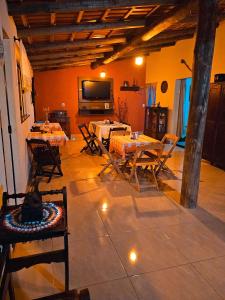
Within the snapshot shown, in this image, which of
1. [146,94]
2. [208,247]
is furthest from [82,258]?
[146,94]

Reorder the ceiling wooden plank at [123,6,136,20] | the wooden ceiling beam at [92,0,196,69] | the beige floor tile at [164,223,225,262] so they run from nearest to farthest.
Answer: the beige floor tile at [164,223,225,262] → the wooden ceiling beam at [92,0,196,69] → the ceiling wooden plank at [123,6,136,20]

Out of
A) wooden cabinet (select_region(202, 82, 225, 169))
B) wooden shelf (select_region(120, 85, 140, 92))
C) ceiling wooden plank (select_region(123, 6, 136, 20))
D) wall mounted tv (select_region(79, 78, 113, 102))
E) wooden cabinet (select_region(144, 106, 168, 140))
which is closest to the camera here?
ceiling wooden plank (select_region(123, 6, 136, 20))

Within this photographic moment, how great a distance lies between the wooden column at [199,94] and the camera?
262 centimetres

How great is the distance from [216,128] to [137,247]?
3.52 metres

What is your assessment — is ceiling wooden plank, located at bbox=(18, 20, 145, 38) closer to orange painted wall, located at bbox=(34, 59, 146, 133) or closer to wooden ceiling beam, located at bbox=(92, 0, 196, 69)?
wooden ceiling beam, located at bbox=(92, 0, 196, 69)

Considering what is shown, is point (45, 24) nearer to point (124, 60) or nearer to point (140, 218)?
point (140, 218)

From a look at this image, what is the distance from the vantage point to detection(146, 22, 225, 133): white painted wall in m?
5.18

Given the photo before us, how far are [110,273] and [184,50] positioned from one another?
20.7 feet

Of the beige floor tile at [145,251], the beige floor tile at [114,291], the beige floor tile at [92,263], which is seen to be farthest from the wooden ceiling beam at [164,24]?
the beige floor tile at [114,291]

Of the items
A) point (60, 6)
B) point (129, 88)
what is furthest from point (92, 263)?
point (129, 88)

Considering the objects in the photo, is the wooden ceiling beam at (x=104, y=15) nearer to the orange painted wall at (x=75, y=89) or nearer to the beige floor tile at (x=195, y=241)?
the beige floor tile at (x=195, y=241)

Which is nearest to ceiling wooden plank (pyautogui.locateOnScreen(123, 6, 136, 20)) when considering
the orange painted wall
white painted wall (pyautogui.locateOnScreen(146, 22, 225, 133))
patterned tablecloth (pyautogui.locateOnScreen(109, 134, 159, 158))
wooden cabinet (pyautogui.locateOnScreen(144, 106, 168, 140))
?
patterned tablecloth (pyautogui.locateOnScreen(109, 134, 159, 158))

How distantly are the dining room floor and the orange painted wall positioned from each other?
4.95 m

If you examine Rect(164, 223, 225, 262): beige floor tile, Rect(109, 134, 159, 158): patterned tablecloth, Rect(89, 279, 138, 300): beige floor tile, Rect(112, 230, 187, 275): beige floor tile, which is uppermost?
Rect(109, 134, 159, 158): patterned tablecloth
